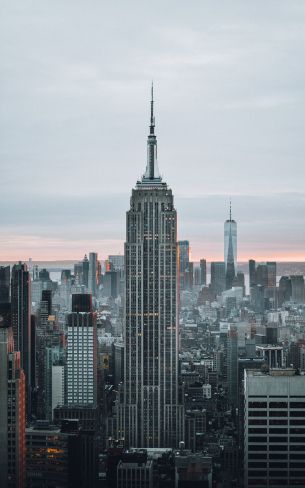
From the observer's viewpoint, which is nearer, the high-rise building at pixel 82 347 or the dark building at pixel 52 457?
the dark building at pixel 52 457

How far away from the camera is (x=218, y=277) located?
14117 mm

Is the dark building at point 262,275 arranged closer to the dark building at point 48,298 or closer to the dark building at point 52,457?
the dark building at point 52,457

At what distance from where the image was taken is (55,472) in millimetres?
9188

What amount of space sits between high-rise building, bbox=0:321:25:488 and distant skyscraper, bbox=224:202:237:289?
2669mm

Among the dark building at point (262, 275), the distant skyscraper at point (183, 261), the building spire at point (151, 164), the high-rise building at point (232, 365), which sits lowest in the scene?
the high-rise building at point (232, 365)

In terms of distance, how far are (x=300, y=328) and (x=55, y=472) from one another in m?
7.10

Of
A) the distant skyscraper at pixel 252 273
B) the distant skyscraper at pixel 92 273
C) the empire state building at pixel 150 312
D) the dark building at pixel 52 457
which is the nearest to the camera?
the dark building at pixel 52 457

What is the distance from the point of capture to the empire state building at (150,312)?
16.1m

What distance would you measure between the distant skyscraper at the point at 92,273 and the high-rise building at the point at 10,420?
2199mm

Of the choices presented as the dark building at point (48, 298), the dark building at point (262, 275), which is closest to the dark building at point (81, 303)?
the dark building at point (48, 298)

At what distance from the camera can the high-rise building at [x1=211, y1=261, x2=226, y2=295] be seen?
42.0ft

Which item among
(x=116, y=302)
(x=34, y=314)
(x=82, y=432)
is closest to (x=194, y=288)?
(x=116, y=302)

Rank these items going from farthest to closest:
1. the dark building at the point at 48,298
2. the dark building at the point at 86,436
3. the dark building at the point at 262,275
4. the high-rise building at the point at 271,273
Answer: the dark building at the point at 48,298 → the dark building at the point at 262,275 → the high-rise building at the point at 271,273 → the dark building at the point at 86,436

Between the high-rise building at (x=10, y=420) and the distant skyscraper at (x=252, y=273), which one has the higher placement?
the distant skyscraper at (x=252, y=273)
